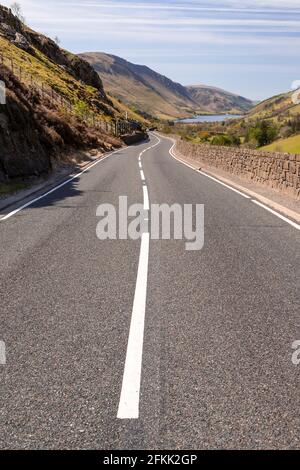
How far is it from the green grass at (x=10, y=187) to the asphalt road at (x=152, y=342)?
693 cm

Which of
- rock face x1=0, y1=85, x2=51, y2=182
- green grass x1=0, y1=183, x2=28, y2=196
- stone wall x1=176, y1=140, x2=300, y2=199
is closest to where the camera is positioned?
stone wall x1=176, y1=140, x2=300, y2=199

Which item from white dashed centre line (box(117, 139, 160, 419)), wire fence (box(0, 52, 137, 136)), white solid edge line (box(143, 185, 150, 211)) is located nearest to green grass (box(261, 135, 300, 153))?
wire fence (box(0, 52, 137, 136))

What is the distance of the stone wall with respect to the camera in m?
13.7

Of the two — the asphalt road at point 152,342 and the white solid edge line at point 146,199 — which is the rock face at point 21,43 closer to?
the white solid edge line at point 146,199

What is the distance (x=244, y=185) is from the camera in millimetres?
17734

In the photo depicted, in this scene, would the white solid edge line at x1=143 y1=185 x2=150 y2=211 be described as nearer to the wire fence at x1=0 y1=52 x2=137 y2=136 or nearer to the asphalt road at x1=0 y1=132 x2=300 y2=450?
the asphalt road at x1=0 y1=132 x2=300 y2=450

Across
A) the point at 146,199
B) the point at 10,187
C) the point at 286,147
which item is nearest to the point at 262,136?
the point at 286,147

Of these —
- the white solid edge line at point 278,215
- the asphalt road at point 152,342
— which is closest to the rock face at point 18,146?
the white solid edge line at point 278,215

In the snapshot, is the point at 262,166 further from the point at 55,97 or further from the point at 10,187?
the point at 55,97

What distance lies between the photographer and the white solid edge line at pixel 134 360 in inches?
130

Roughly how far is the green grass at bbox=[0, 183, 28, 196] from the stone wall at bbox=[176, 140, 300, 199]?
9.10 meters

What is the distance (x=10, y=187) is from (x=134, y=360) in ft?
43.5

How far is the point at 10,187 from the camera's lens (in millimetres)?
15922
